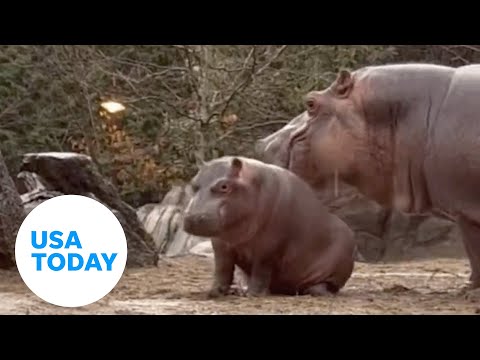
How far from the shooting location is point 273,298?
374 cm

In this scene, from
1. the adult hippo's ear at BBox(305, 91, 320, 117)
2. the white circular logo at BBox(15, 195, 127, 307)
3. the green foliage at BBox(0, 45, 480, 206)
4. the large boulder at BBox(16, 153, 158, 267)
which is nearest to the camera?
the white circular logo at BBox(15, 195, 127, 307)

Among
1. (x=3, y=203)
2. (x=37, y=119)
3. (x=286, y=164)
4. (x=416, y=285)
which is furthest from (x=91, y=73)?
(x=416, y=285)

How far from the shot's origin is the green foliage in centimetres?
521

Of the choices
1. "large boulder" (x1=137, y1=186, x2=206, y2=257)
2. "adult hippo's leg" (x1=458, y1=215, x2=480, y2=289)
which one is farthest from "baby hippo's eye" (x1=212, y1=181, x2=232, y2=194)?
"large boulder" (x1=137, y1=186, x2=206, y2=257)

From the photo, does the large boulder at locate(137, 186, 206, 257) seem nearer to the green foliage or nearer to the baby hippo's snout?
the green foliage

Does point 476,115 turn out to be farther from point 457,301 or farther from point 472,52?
point 472,52

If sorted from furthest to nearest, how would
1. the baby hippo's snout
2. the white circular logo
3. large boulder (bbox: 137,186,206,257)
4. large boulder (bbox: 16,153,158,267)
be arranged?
large boulder (bbox: 137,186,206,257), large boulder (bbox: 16,153,158,267), the baby hippo's snout, the white circular logo

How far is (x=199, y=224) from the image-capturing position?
371cm

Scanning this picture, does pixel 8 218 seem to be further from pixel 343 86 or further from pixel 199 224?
pixel 343 86

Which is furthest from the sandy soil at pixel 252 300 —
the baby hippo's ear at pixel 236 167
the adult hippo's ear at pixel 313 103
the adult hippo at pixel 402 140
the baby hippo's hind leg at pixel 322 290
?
the adult hippo's ear at pixel 313 103

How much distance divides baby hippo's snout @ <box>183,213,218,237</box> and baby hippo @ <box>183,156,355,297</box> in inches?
1.6

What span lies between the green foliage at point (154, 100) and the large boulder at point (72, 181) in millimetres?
142

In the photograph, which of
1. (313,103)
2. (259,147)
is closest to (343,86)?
(313,103)
